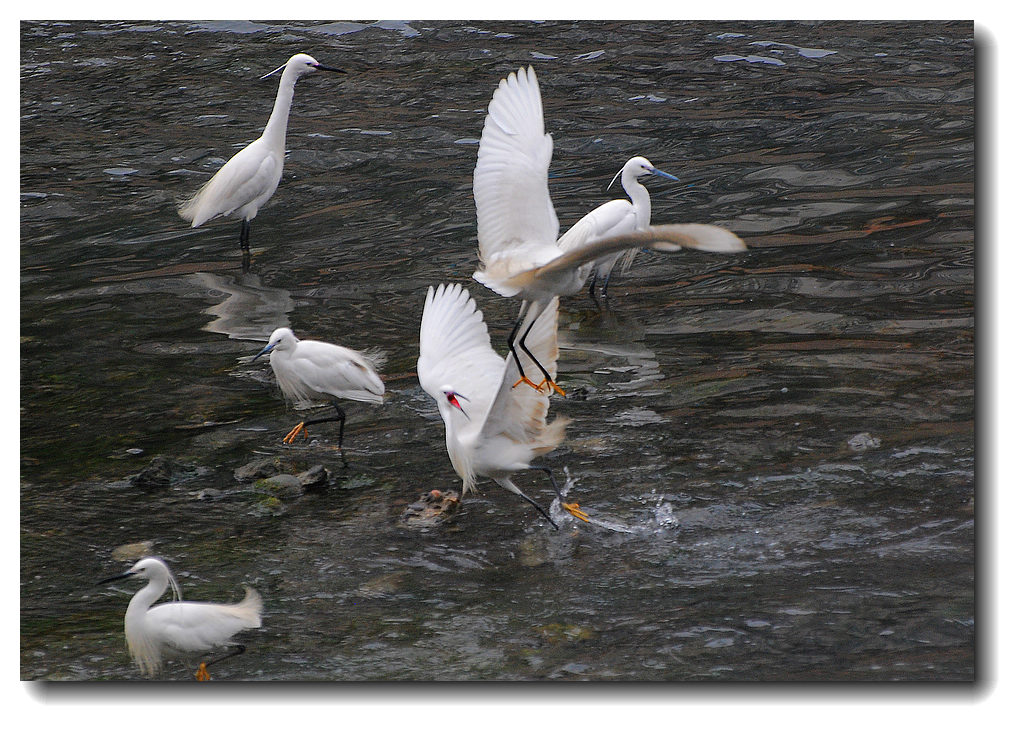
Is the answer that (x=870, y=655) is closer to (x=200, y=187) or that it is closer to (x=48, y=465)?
(x=48, y=465)

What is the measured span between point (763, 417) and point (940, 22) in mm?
1313

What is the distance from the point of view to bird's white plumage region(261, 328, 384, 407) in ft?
12.9

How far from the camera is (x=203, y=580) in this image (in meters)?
3.15

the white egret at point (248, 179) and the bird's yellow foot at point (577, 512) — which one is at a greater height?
the white egret at point (248, 179)

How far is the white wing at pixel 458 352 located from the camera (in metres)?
3.40

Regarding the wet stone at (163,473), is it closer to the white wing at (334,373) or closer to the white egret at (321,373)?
the white egret at (321,373)

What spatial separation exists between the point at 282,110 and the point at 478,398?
9.83 feet

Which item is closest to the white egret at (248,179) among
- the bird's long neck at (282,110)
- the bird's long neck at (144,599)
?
the bird's long neck at (282,110)

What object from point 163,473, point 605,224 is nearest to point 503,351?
point 605,224

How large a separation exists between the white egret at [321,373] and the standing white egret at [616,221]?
1.29m

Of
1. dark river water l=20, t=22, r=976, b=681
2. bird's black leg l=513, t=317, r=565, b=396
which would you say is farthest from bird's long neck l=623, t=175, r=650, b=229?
bird's black leg l=513, t=317, r=565, b=396

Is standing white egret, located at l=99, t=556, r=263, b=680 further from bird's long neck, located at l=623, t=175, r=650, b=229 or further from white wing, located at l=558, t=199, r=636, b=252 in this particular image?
bird's long neck, located at l=623, t=175, r=650, b=229

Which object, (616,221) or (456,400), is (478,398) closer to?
(456,400)

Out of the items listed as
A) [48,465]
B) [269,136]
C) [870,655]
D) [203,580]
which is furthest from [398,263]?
[870,655]
